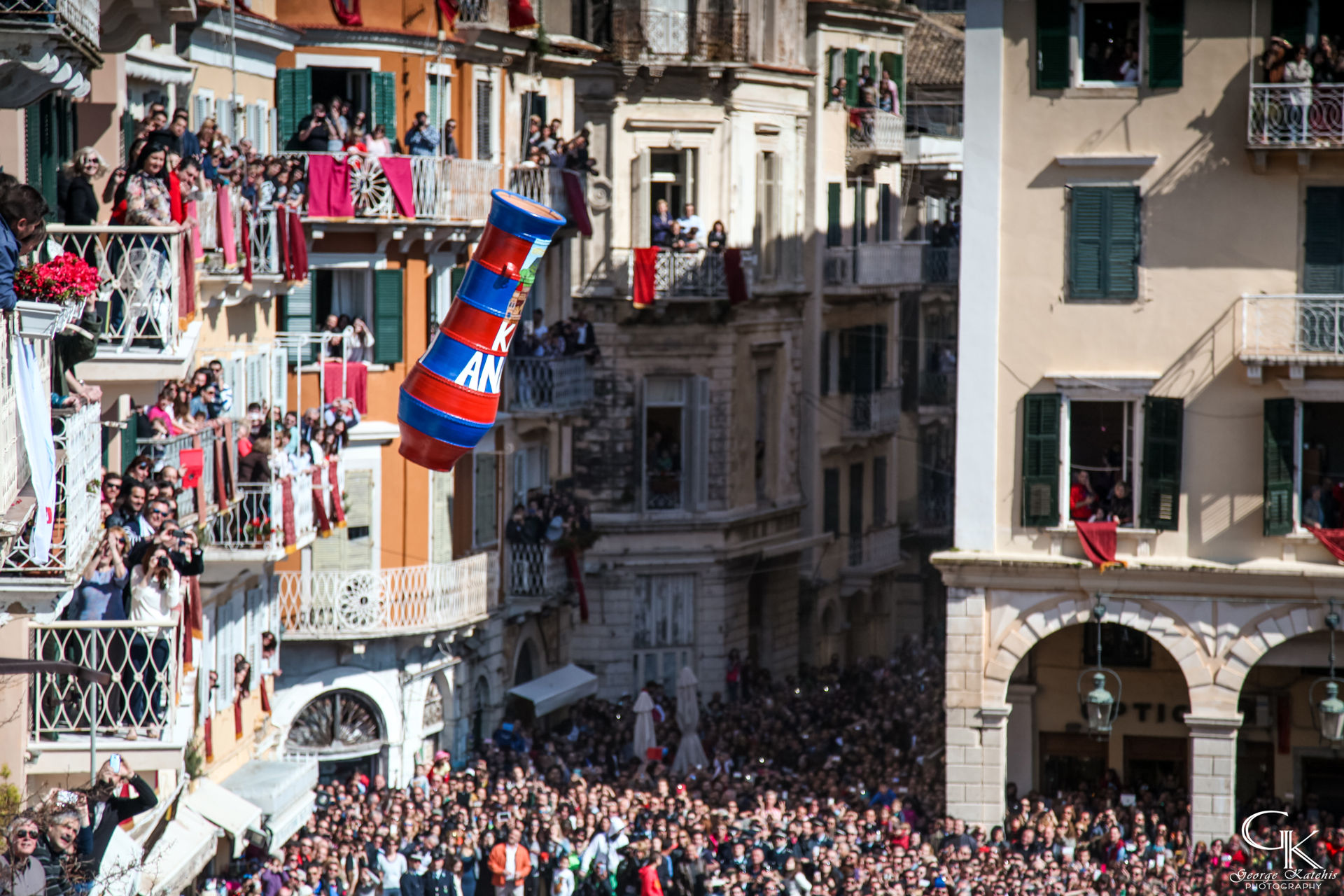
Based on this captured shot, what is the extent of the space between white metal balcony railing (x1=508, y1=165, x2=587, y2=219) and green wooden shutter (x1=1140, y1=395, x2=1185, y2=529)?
536 inches

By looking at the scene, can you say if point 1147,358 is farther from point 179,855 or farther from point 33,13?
point 33,13

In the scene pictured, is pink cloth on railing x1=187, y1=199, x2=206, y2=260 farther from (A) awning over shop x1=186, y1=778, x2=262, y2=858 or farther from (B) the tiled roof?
(B) the tiled roof

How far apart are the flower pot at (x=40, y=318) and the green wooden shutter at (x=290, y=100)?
68.6ft

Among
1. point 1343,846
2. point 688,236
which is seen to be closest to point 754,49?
point 688,236

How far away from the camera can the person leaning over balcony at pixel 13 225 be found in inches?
635

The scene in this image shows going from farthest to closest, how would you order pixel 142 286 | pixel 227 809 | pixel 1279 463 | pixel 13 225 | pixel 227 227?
pixel 1279 463 → pixel 227 809 → pixel 227 227 → pixel 142 286 → pixel 13 225

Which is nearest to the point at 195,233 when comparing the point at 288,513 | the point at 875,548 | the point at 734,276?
the point at 288,513

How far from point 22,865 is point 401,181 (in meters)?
22.7

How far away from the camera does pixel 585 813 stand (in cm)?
3534

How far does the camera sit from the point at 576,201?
155 ft

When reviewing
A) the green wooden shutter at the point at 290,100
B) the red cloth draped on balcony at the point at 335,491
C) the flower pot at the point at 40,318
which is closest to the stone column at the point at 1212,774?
the red cloth draped on balcony at the point at 335,491

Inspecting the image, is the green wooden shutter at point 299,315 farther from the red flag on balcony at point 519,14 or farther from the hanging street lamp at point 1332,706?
the hanging street lamp at point 1332,706

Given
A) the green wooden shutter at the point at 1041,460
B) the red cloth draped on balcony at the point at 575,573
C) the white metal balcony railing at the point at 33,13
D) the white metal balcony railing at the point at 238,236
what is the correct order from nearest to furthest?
the white metal balcony railing at the point at 33,13 < the white metal balcony railing at the point at 238,236 < the green wooden shutter at the point at 1041,460 < the red cloth draped on balcony at the point at 575,573

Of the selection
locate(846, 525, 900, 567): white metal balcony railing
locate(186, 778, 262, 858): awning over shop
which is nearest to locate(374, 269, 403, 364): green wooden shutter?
locate(186, 778, 262, 858): awning over shop
